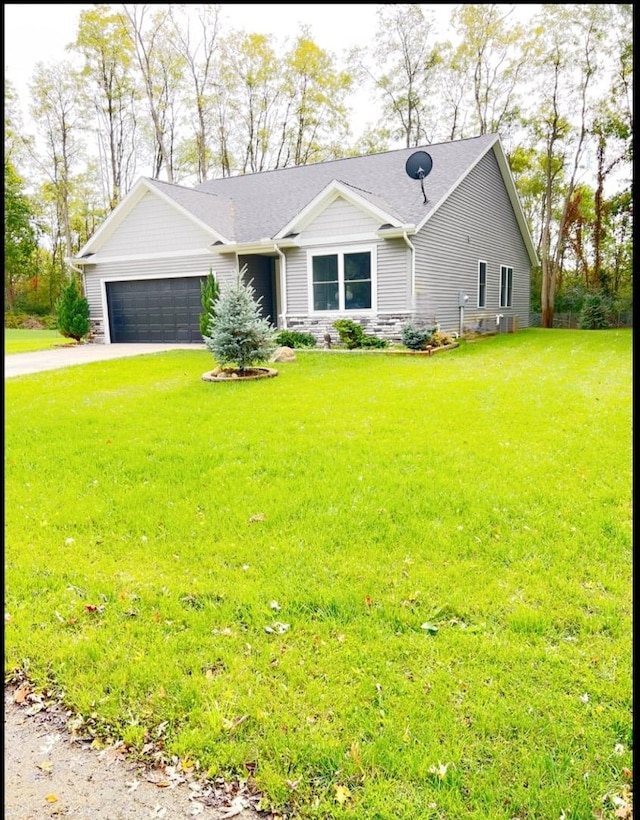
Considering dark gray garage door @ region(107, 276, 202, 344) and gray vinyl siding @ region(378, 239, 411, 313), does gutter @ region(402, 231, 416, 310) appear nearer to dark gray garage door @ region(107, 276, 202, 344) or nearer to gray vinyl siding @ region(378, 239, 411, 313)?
gray vinyl siding @ region(378, 239, 411, 313)

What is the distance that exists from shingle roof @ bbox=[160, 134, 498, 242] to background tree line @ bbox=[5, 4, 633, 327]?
269 inches

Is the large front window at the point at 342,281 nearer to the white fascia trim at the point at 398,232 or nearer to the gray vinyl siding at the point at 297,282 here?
the gray vinyl siding at the point at 297,282

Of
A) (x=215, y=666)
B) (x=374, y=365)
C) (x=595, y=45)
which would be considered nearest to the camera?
(x=215, y=666)

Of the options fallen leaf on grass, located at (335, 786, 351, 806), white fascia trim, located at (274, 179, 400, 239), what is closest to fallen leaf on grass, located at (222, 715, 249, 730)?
fallen leaf on grass, located at (335, 786, 351, 806)

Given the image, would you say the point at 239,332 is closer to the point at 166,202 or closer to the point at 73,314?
the point at 166,202

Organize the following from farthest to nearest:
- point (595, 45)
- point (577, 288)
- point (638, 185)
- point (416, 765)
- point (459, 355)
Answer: point (577, 288) < point (595, 45) < point (459, 355) < point (416, 765) < point (638, 185)

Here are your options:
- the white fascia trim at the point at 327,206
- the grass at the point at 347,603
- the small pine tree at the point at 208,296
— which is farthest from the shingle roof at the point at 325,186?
the grass at the point at 347,603

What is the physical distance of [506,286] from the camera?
20.2 metres

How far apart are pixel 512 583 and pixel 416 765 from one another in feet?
4.50

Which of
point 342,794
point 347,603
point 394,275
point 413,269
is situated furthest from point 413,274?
point 342,794

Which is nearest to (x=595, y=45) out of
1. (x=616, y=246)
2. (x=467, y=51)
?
(x=467, y=51)

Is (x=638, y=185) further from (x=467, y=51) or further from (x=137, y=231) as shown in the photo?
(x=467, y=51)

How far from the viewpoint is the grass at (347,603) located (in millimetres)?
2055

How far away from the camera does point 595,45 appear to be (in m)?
22.0
